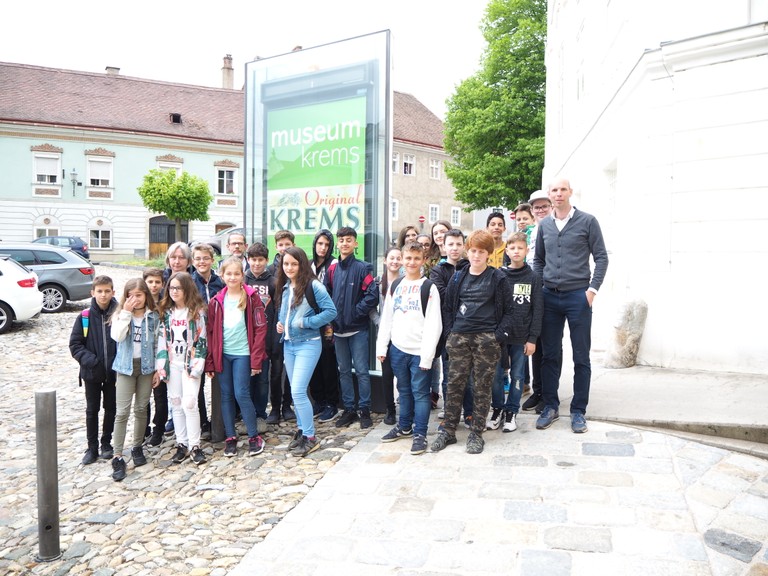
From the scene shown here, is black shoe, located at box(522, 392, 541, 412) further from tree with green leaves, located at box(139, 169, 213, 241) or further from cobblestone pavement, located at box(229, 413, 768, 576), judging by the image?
tree with green leaves, located at box(139, 169, 213, 241)

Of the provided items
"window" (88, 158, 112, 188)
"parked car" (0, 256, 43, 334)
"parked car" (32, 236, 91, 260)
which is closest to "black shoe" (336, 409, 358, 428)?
"parked car" (0, 256, 43, 334)

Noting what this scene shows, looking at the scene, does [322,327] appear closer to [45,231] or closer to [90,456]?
[90,456]

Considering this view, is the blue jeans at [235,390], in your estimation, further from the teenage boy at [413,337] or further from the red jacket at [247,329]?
the teenage boy at [413,337]

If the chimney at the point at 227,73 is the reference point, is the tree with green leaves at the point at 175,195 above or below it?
below

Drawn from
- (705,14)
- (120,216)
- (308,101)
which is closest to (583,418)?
(308,101)

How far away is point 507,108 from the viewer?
2803 centimetres

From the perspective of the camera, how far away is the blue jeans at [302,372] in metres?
5.44

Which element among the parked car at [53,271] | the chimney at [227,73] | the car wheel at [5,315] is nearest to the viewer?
the car wheel at [5,315]

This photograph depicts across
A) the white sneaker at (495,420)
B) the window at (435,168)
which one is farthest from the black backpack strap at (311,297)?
the window at (435,168)

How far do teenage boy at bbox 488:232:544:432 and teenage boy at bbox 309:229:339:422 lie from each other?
170 cm

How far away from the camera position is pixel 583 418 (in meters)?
5.42

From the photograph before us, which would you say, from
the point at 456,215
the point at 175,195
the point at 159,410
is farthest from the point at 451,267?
the point at 456,215

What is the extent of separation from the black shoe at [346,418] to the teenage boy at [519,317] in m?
1.37

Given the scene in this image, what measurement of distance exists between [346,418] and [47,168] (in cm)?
3597
